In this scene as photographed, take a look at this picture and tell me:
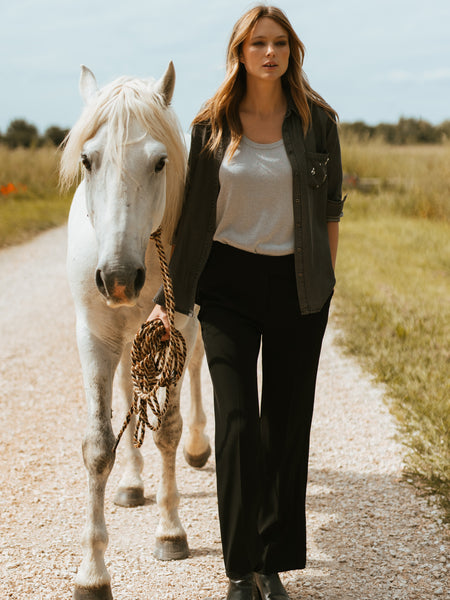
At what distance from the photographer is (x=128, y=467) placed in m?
3.87

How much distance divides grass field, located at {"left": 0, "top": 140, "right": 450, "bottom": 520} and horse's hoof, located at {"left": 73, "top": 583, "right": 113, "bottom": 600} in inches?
67.9

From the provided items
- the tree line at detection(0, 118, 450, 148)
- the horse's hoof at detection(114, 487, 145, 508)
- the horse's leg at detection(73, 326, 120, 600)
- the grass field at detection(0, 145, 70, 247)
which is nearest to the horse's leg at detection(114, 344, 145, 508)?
the horse's hoof at detection(114, 487, 145, 508)

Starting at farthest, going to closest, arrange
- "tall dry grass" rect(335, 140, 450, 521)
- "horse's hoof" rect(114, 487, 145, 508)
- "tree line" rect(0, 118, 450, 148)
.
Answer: "tree line" rect(0, 118, 450, 148) < "tall dry grass" rect(335, 140, 450, 521) < "horse's hoof" rect(114, 487, 145, 508)

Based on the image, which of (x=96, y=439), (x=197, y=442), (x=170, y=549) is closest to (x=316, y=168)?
(x=96, y=439)

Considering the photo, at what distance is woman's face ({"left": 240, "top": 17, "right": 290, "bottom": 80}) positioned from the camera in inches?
102

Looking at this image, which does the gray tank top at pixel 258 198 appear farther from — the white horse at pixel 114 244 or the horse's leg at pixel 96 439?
the horse's leg at pixel 96 439

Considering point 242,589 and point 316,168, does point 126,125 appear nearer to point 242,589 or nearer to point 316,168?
point 316,168

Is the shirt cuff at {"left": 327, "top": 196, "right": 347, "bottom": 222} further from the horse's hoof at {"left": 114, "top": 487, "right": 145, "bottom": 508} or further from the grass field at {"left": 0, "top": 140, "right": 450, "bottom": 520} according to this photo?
the horse's hoof at {"left": 114, "top": 487, "right": 145, "bottom": 508}

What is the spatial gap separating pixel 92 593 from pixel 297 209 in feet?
5.63

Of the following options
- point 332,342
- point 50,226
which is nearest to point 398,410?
point 332,342

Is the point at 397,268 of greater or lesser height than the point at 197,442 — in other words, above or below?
above

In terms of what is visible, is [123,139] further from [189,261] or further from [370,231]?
[370,231]

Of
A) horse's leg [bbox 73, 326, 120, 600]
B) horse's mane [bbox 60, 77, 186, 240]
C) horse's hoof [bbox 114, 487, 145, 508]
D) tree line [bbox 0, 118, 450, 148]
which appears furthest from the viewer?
tree line [bbox 0, 118, 450, 148]

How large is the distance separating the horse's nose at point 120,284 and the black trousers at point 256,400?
0.39 meters
